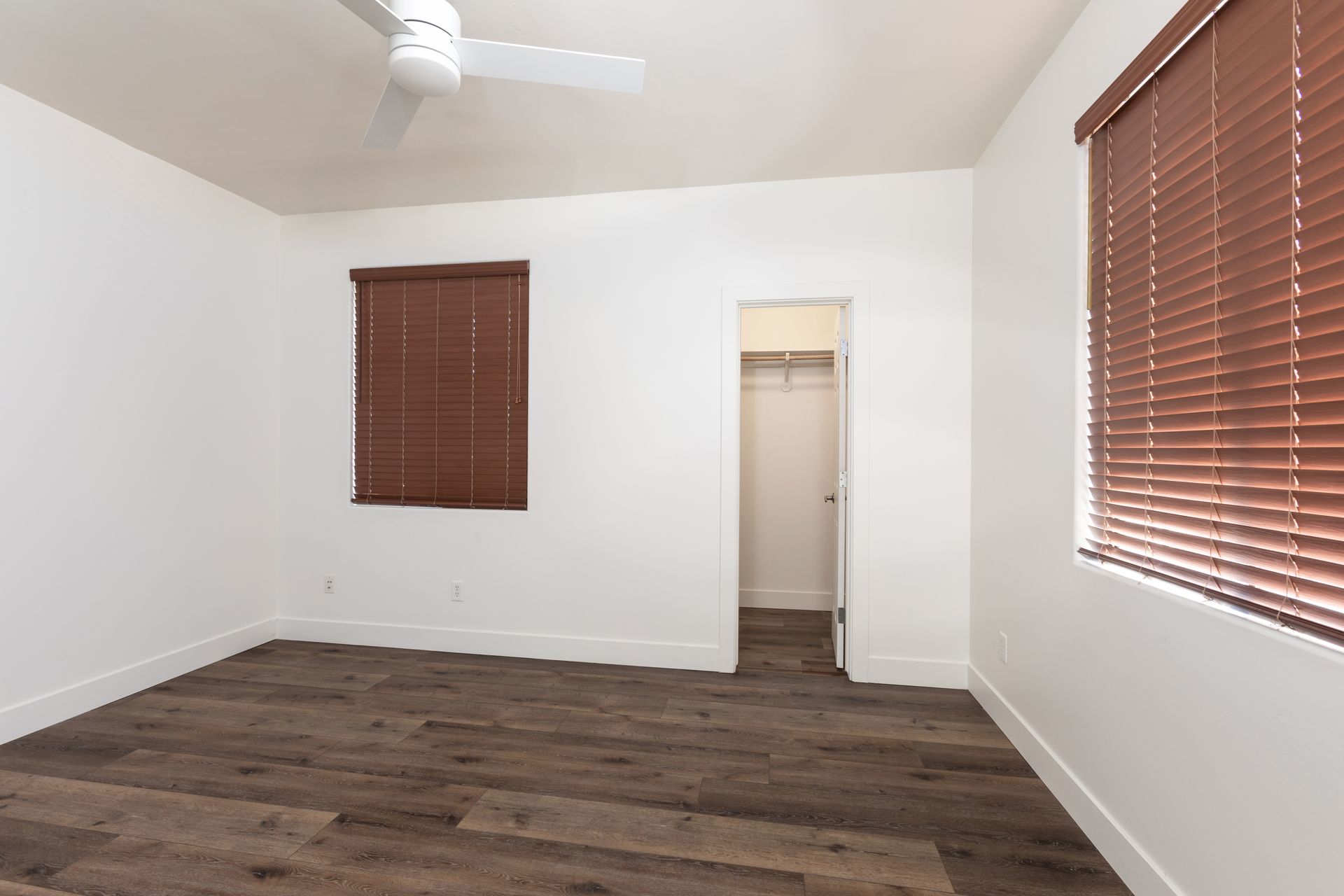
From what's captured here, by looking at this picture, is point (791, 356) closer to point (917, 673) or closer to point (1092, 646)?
point (917, 673)

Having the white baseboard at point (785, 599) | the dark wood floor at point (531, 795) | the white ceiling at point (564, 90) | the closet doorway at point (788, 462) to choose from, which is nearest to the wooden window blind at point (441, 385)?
the white ceiling at point (564, 90)

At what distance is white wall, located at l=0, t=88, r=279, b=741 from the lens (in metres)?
2.63

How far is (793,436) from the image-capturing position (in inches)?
189

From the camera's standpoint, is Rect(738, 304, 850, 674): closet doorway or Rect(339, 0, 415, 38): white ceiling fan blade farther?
Rect(738, 304, 850, 674): closet doorway

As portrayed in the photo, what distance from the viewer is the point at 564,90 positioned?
2.50 metres

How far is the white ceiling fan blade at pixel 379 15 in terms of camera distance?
152 cm

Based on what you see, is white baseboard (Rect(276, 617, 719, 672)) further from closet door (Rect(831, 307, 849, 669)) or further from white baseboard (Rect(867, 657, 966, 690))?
white baseboard (Rect(867, 657, 966, 690))

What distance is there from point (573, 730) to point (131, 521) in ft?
8.04

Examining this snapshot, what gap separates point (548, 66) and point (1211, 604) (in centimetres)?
223

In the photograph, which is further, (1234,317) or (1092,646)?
(1092,646)

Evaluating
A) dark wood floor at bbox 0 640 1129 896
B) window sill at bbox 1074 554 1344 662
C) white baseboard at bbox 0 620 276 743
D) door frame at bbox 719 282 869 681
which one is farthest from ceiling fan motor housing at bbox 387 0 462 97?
white baseboard at bbox 0 620 276 743

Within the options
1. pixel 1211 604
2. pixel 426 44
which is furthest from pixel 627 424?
pixel 1211 604

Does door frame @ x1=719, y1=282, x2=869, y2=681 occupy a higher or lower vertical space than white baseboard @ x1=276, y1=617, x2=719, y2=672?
higher

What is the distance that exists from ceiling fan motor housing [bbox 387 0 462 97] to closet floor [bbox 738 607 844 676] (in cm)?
308
